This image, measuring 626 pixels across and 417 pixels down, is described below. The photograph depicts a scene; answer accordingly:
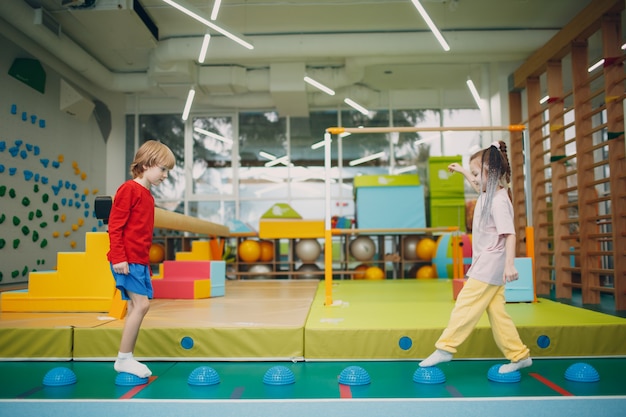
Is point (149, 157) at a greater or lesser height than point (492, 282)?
greater

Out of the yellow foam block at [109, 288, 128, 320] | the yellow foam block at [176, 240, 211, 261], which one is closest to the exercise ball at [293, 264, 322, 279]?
the yellow foam block at [176, 240, 211, 261]

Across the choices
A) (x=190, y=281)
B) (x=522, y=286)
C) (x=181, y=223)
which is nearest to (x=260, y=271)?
(x=181, y=223)

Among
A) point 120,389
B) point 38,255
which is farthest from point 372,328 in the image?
point 38,255

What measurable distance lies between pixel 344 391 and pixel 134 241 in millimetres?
1335

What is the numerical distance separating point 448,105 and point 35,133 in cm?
821

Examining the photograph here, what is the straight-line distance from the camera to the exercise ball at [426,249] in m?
8.62

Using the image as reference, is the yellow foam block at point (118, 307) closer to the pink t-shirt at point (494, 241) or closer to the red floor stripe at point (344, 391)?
the red floor stripe at point (344, 391)

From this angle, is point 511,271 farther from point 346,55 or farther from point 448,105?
point 448,105

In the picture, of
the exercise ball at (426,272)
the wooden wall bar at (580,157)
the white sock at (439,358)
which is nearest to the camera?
the white sock at (439,358)

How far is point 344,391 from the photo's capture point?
2.43 metres

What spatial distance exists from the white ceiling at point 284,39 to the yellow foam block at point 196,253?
10.3 ft

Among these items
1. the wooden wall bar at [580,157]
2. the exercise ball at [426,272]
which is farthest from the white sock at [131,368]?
the exercise ball at [426,272]

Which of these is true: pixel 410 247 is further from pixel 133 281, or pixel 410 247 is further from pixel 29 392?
pixel 29 392

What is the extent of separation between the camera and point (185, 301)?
468 centimetres
